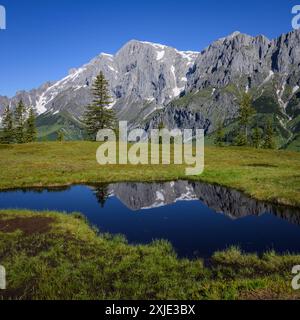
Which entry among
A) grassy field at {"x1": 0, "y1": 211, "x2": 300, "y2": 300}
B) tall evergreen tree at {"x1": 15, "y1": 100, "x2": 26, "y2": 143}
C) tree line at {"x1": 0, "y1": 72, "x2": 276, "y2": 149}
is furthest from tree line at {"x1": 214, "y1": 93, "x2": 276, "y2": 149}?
grassy field at {"x1": 0, "y1": 211, "x2": 300, "y2": 300}

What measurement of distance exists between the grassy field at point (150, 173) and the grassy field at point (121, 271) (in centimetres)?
1478

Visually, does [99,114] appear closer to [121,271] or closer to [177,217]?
[177,217]

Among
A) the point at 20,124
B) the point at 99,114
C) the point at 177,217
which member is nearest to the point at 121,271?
the point at 177,217

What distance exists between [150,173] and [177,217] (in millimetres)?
19599

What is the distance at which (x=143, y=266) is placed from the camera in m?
16.7

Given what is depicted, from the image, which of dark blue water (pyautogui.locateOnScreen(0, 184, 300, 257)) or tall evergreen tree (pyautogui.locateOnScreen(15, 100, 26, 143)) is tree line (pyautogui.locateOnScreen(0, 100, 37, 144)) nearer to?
tall evergreen tree (pyautogui.locateOnScreen(15, 100, 26, 143))

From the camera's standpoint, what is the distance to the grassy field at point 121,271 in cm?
1373

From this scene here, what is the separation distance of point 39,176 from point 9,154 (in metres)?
26.4

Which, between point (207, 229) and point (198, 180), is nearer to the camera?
point (207, 229)

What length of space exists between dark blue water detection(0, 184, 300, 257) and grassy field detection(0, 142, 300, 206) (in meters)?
3.14

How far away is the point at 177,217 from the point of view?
2712 cm

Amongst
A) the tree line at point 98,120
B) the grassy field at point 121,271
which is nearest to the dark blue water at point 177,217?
the grassy field at point 121,271
